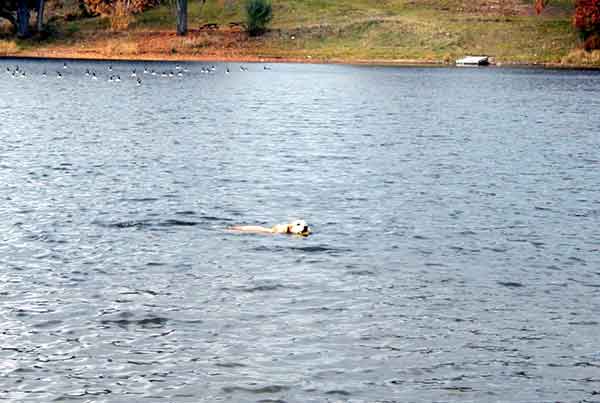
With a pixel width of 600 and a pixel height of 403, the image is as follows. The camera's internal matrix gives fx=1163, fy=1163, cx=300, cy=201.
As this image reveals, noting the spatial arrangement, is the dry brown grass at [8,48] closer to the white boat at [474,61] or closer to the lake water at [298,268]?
the white boat at [474,61]

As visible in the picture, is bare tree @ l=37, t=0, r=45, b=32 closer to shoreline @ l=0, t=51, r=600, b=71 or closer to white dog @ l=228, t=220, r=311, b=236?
shoreline @ l=0, t=51, r=600, b=71

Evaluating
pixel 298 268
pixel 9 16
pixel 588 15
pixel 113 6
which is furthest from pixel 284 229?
pixel 9 16

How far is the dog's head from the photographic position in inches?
1227

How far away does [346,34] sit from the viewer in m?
138

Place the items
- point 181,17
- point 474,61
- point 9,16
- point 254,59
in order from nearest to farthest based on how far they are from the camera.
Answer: point 474,61 → point 254,59 → point 181,17 → point 9,16

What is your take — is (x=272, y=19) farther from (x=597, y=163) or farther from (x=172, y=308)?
(x=172, y=308)

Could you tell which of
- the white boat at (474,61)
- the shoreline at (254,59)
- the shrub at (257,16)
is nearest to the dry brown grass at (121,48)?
the shoreline at (254,59)

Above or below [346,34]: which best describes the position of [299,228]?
below

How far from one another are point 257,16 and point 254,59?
5.17 metres

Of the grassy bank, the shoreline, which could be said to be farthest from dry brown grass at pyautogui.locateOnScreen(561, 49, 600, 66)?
the shoreline

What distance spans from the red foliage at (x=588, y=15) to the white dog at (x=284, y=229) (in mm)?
96397

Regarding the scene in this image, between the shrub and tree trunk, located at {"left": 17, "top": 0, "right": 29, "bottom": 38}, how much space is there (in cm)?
2851

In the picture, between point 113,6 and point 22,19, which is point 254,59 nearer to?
point 113,6

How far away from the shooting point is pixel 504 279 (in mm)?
26734
